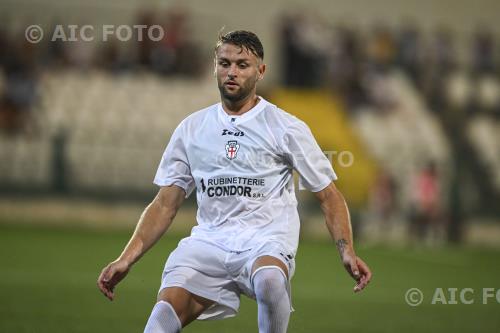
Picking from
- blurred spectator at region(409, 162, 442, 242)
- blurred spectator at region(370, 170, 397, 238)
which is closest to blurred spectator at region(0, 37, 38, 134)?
blurred spectator at region(370, 170, 397, 238)

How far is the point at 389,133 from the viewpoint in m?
25.3

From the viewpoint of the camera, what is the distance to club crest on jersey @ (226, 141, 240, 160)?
225 inches

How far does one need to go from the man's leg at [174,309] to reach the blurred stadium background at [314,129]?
3632mm

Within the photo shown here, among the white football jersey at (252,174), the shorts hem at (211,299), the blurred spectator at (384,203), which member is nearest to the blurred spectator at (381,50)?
the blurred spectator at (384,203)

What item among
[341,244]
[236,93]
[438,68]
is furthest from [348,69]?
[341,244]

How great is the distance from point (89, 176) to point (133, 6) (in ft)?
23.0

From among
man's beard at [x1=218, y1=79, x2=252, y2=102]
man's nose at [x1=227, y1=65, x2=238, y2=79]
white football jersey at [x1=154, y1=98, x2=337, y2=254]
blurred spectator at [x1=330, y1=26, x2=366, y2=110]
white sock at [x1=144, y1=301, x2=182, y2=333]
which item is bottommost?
white sock at [x1=144, y1=301, x2=182, y2=333]

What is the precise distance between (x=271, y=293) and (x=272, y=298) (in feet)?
0.10

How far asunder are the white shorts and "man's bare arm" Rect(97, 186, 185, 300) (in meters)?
0.19

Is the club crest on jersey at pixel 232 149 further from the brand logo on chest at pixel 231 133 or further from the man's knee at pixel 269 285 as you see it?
the man's knee at pixel 269 285

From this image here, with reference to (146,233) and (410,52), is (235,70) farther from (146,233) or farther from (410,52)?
(410,52)

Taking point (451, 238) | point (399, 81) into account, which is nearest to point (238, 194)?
point (451, 238)

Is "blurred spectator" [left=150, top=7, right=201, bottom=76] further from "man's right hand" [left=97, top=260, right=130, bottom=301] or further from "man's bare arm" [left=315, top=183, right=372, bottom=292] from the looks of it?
"man's right hand" [left=97, top=260, right=130, bottom=301]

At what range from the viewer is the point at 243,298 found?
11023mm
